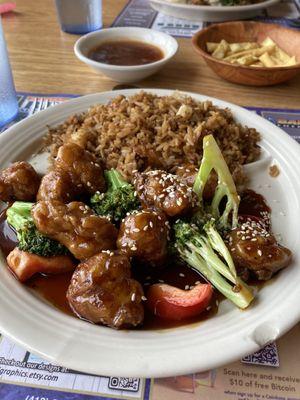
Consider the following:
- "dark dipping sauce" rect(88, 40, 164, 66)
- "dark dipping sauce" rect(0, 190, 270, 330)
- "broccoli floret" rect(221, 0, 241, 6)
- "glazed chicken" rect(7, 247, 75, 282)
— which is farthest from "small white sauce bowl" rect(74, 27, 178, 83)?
"glazed chicken" rect(7, 247, 75, 282)

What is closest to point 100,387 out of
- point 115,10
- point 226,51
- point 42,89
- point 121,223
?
point 121,223

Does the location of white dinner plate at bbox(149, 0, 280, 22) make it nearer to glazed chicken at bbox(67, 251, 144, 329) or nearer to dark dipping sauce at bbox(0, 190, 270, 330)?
dark dipping sauce at bbox(0, 190, 270, 330)

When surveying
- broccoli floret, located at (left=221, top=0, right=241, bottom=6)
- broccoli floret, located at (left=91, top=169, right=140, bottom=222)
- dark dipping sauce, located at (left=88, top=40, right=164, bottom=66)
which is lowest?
broccoli floret, located at (left=91, top=169, right=140, bottom=222)

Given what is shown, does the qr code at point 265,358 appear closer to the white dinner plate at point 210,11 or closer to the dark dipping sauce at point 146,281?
the dark dipping sauce at point 146,281

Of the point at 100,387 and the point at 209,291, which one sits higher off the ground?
the point at 209,291

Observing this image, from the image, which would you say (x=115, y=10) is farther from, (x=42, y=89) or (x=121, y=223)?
(x=121, y=223)

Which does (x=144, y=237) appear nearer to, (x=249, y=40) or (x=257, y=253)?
(x=257, y=253)
